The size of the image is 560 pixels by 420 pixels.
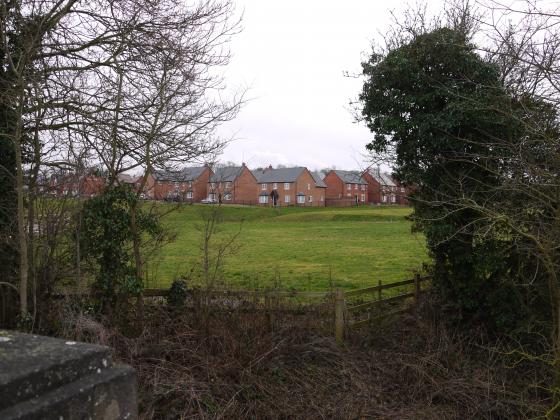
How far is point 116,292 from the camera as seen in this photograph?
816cm

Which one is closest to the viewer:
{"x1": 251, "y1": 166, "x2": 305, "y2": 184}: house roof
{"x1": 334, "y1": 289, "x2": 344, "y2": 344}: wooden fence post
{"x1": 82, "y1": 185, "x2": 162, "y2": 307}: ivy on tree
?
{"x1": 82, "y1": 185, "x2": 162, "y2": 307}: ivy on tree

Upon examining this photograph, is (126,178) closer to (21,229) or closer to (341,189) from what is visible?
(21,229)

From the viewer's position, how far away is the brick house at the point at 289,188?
83.3m

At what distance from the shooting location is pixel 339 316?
8484mm

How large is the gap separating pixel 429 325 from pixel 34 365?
28.1 feet

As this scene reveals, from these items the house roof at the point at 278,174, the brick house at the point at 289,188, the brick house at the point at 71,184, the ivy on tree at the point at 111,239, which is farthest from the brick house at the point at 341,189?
the brick house at the point at 71,184

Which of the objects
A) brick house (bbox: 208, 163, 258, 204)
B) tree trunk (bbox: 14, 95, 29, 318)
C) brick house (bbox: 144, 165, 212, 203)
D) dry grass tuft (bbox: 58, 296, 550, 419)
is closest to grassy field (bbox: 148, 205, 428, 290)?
brick house (bbox: 144, 165, 212, 203)

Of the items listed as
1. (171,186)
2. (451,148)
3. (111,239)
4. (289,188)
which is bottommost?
(111,239)

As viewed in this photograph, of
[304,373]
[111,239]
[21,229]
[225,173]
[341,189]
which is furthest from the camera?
[341,189]

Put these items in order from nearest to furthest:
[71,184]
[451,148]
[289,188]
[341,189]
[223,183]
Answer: [71,184], [223,183], [451,148], [289,188], [341,189]

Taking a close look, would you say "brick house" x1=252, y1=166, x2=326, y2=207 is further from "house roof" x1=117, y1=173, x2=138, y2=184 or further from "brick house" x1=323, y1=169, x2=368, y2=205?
"house roof" x1=117, y1=173, x2=138, y2=184

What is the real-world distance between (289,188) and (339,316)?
75.4m

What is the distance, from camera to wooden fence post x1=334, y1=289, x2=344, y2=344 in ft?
27.7

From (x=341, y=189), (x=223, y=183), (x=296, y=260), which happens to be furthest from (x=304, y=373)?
(x=341, y=189)
